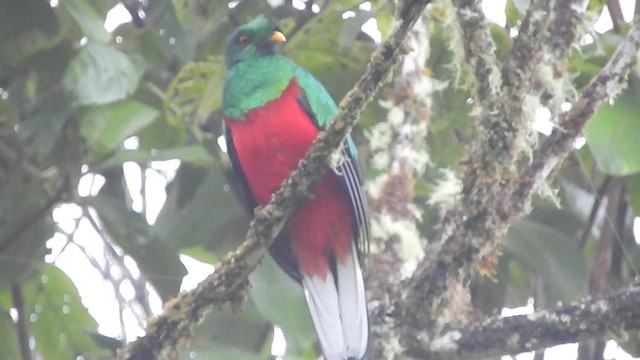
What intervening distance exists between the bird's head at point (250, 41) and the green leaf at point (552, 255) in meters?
1.18

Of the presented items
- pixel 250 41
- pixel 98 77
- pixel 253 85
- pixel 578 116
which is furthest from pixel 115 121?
pixel 578 116

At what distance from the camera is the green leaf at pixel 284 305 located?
14.0ft

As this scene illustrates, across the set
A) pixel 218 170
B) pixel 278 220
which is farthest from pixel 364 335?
pixel 218 170

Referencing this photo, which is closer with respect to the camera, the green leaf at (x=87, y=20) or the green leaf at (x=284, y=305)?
the green leaf at (x=87, y=20)

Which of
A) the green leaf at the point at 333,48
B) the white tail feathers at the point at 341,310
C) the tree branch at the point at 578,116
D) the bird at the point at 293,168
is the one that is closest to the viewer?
the tree branch at the point at 578,116

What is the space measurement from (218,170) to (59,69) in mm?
719

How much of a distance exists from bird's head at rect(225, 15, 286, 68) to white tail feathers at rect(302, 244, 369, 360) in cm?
91

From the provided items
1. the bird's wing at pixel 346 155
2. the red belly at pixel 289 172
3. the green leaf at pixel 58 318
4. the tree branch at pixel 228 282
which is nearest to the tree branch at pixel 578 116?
the bird's wing at pixel 346 155

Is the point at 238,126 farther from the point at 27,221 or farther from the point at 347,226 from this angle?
the point at 27,221

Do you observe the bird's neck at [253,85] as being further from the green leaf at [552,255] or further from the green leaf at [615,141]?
the green leaf at [615,141]

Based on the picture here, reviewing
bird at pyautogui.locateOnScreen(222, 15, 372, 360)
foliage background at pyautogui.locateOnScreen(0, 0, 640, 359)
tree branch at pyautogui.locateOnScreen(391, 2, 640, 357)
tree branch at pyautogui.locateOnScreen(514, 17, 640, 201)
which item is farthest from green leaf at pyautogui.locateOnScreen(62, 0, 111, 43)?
tree branch at pyautogui.locateOnScreen(514, 17, 640, 201)

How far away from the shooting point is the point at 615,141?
3.99 meters

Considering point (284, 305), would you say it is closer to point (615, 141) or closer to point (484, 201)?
point (484, 201)

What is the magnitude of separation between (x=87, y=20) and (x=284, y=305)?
1.15 m
